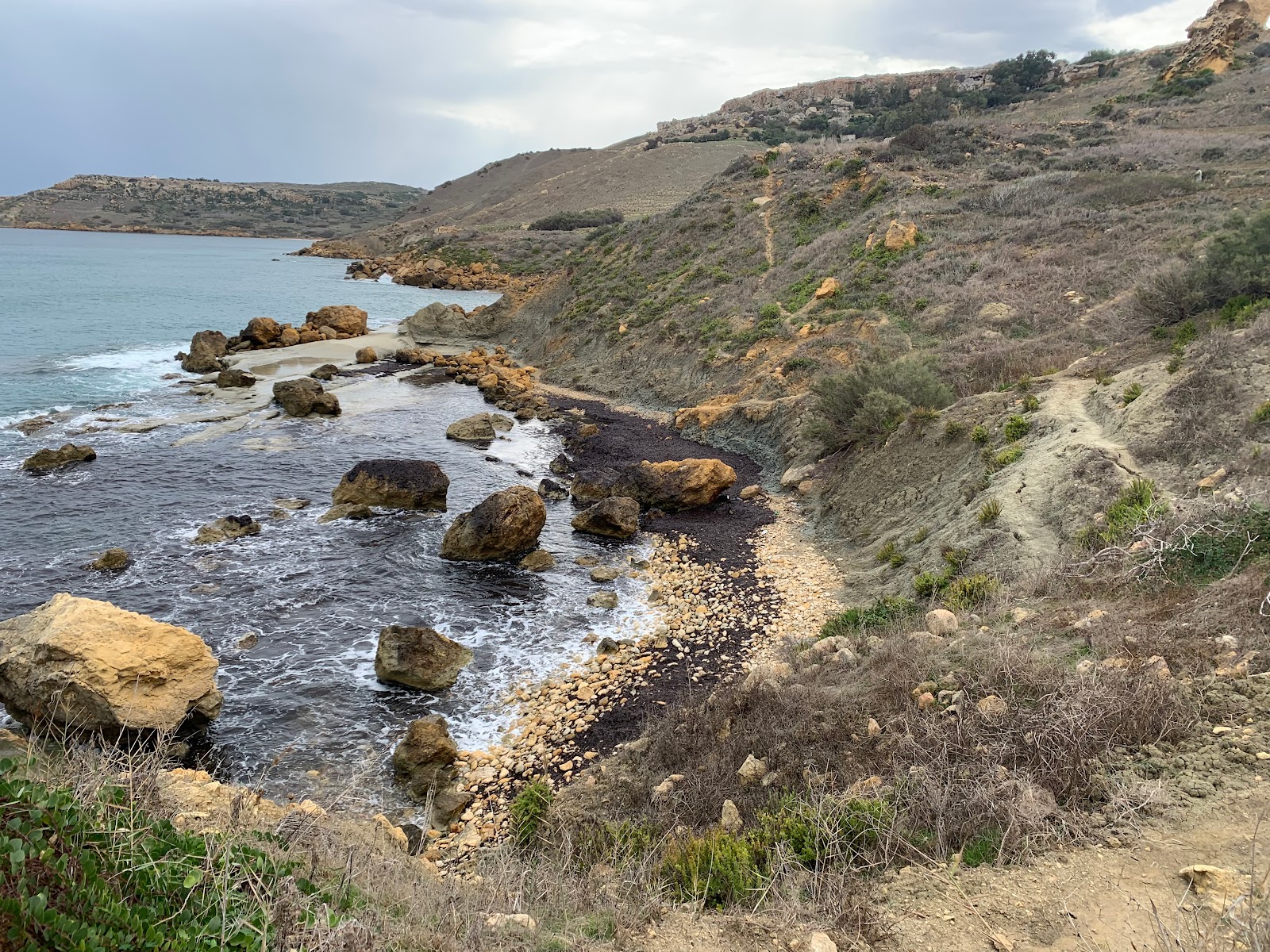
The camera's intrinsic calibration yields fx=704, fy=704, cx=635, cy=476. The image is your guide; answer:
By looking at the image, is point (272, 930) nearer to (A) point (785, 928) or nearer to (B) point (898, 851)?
(A) point (785, 928)

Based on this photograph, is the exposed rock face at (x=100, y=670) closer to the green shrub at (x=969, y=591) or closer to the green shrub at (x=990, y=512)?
the green shrub at (x=969, y=591)

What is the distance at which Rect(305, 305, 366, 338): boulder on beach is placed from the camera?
43812 mm

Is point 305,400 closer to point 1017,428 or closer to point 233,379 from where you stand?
point 233,379

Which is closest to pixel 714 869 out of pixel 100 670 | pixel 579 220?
pixel 100 670

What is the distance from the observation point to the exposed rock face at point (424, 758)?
8.55 metres

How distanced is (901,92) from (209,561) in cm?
9237

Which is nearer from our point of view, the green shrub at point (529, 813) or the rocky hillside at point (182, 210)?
the green shrub at point (529, 813)

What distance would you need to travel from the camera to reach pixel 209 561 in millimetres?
14289

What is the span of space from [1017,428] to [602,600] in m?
8.49

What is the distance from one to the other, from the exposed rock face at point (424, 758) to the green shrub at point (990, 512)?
28.9ft

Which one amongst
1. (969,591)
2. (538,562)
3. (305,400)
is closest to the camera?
(969,591)

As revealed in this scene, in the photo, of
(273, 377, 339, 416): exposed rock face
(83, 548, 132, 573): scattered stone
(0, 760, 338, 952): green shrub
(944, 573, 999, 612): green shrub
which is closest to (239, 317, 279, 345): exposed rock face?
(273, 377, 339, 416): exposed rock face

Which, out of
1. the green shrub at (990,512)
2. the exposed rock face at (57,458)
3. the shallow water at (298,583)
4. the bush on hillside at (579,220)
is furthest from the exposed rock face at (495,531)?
the bush on hillside at (579,220)

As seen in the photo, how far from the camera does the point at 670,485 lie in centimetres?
1783
